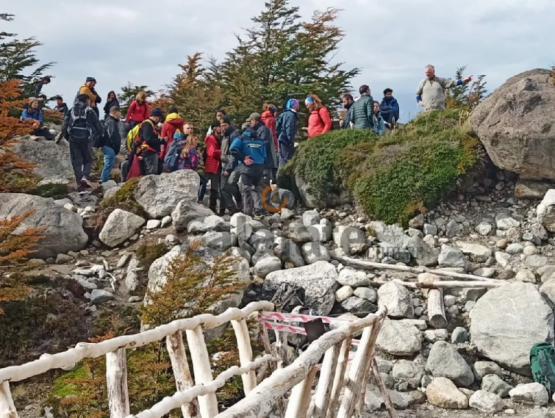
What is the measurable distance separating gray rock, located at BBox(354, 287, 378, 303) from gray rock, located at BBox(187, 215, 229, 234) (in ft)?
8.60

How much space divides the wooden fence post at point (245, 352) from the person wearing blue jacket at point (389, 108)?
1298cm

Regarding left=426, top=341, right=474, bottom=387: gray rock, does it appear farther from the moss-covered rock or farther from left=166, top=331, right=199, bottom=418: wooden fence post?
left=166, top=331, right=199, bottom=418: wooden fence post

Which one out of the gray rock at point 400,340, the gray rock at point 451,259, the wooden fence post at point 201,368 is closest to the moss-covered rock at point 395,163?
the gray rock at point 451,259

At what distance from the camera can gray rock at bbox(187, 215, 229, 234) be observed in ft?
35.7

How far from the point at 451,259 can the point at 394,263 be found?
0.96m

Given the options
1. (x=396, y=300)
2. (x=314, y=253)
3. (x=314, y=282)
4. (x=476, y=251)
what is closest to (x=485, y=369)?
(x=396, y=300)

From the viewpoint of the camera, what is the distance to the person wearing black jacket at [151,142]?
12.7 m

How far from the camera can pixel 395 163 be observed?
12469mm

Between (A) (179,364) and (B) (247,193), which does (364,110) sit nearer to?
(B) (247,193)

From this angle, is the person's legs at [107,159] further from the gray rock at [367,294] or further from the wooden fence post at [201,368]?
the wooden fence post at [201,368]

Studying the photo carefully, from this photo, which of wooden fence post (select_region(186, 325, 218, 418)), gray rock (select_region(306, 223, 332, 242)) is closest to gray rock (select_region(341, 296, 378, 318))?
gray rock (select_region(306, 223, 332, 242))

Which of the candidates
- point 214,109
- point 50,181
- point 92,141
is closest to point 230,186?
point 92,141

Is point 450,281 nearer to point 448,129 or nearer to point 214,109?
point 448,129

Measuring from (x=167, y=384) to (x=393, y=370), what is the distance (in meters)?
3.19
